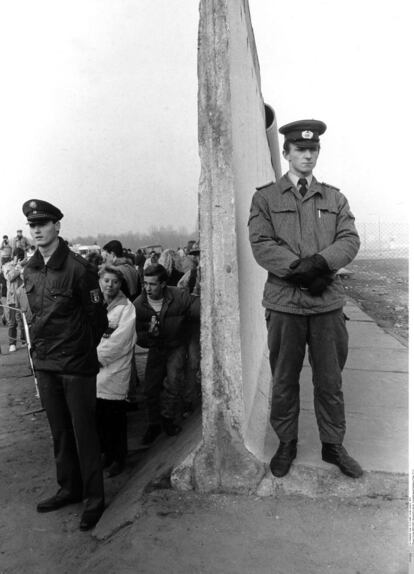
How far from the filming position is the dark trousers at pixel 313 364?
260 centimetres

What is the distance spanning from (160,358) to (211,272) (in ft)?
6.26

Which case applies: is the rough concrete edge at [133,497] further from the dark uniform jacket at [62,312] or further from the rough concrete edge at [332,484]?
the dark uniform jacket at [62,312]

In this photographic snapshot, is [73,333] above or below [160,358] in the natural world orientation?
above

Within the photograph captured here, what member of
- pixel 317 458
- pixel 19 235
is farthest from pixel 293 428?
pixel 19 235

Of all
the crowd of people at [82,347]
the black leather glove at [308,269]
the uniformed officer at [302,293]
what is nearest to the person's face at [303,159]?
the uniformed officer at [302,293]

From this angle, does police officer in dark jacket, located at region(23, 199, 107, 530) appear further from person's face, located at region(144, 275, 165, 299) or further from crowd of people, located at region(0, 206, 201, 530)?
person's face, located at region(144, 275, 165, 299)

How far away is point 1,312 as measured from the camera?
558 inches

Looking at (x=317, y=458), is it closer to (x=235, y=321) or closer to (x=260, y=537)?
(x=260, y=537)

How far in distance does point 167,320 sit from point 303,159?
6.94ft

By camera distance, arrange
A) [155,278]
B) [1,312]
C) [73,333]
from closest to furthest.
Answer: [73,333]
[155,278]
[1,312]

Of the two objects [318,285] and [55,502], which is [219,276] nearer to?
[318,285]

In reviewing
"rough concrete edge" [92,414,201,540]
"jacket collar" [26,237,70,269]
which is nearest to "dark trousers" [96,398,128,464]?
"rough concrete edge" [92,414,201,540]

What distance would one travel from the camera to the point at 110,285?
12.8 ft

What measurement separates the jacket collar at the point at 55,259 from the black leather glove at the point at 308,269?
4.87ft
